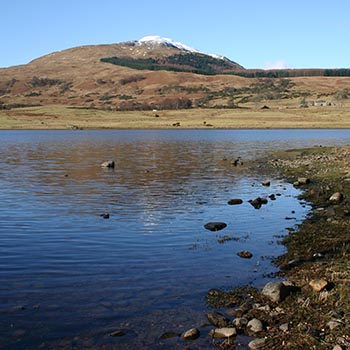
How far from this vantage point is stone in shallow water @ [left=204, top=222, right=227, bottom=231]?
21.5 m

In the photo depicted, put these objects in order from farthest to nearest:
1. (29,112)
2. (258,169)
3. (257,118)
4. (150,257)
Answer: (29,112) → (257,118) → (258,169) → (150,257)

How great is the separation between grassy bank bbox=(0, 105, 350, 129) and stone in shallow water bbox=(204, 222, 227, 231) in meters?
116

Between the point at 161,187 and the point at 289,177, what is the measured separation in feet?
34.6

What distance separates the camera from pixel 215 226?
21672 mm

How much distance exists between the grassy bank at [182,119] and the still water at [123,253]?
338ft

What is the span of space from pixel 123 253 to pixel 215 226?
5.45 m

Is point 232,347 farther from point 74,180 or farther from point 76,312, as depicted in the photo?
point 74,180

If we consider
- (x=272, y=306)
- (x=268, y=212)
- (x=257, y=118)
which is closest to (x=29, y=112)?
(x=257, y=118)

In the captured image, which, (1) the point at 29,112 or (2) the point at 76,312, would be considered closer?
(2) the point at 76,312

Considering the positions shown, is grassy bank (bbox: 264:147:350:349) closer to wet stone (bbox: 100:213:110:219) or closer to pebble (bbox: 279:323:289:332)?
pebble (bbox: 279:323:289:332)

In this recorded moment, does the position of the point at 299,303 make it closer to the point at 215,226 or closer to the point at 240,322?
the point at 240,322

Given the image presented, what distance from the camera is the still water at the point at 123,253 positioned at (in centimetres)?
1150

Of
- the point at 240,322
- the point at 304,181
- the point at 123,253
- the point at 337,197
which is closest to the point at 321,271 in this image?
the point at 240,322

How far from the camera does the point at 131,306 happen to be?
12602 millimetres
